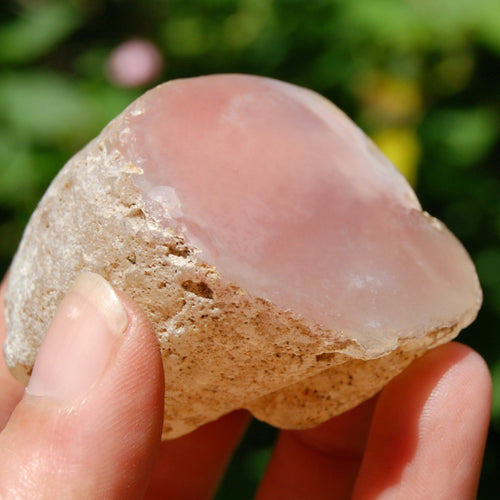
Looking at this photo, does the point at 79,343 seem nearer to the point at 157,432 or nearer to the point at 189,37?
the point at 157,432

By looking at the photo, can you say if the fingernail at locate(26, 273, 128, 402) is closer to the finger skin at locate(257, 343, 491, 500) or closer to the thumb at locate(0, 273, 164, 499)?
the thumb at locate(0, 273, 164, 499)

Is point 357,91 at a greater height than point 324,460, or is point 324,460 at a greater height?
point 357,91

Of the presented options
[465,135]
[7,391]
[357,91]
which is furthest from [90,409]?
[465,135]

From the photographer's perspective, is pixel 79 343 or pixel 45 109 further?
pixel 45 109

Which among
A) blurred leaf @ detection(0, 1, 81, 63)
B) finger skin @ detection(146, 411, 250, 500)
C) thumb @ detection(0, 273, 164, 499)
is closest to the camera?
thumb @ detection(0, 273, 164, 499)

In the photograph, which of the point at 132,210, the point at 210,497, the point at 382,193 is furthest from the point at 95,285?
the point at 210,497

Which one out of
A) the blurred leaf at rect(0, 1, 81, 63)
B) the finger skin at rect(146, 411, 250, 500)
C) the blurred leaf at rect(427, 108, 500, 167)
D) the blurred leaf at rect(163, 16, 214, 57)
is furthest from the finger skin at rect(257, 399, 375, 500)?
the blurred leaf at rect(0, 1, 81, 63)

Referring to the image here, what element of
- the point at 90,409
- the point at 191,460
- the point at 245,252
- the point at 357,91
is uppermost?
the point at 245,252
